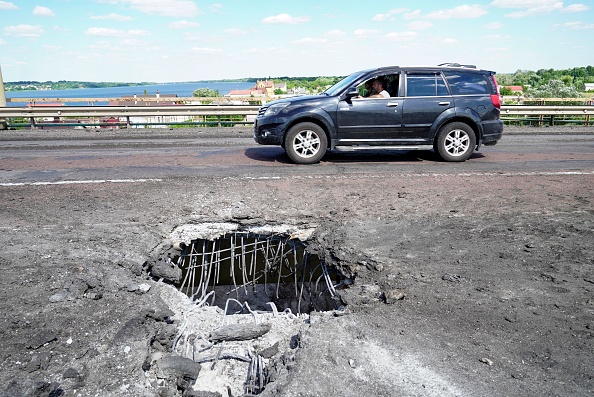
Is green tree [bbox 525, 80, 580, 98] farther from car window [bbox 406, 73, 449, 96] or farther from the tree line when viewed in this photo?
car window [bbox 406, 73, 449, 96]

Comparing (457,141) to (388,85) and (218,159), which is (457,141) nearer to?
(388,85)

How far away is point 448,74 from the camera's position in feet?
30.9

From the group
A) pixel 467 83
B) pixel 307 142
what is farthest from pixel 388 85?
pixel 307 142

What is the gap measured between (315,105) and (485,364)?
260 inches

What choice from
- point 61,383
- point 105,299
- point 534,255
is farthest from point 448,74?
point 61,383

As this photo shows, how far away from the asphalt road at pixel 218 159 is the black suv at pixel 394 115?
415mm

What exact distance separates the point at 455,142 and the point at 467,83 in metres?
1.22

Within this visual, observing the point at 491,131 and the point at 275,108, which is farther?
the point at 491,131

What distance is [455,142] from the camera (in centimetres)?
948

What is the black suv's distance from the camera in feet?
29.8

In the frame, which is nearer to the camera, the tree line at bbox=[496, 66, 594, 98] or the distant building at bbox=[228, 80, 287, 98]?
the distant building at bbox=[228, 80, 287, 98]

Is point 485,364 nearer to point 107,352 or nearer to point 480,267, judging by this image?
point 480,267

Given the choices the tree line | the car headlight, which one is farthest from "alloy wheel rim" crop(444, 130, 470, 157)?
the tree line

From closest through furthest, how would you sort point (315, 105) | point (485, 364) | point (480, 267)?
1. point (485, 364)
2. point (480, 267)
3. point (315, 105)
